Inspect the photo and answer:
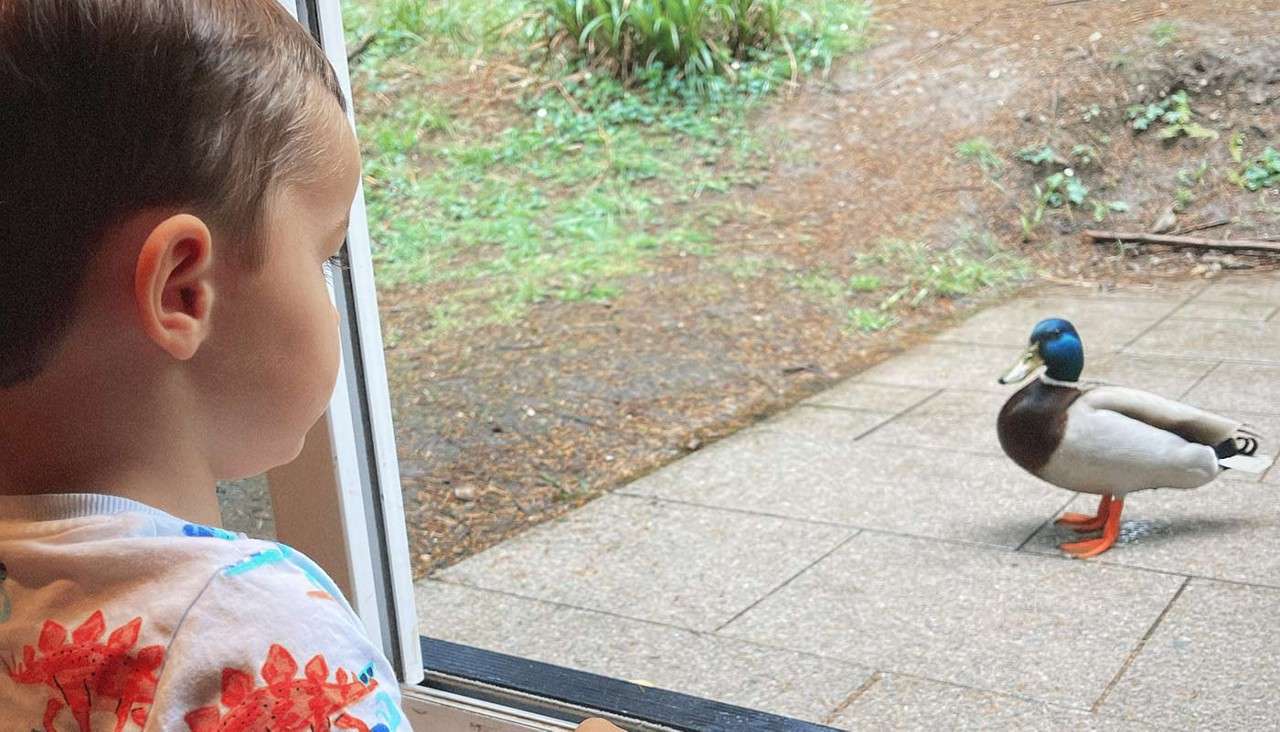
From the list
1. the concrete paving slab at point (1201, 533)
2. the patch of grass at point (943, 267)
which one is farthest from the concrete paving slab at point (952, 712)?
the patch of grass at point (943, 267)

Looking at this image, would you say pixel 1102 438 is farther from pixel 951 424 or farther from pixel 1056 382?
pixel 951 424

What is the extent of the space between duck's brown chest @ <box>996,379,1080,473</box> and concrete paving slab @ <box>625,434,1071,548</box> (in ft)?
0.18

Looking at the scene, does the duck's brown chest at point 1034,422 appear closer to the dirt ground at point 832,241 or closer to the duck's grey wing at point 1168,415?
the duck's grey wing at point 1168,415

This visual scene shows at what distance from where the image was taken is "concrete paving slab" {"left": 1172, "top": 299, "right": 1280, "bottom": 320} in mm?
1396

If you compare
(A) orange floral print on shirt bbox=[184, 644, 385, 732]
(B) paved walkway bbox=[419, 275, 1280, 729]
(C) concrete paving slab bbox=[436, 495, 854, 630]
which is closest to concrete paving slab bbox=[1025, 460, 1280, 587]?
(B) paved walkway bbox=[419, 275, 1280, 729]

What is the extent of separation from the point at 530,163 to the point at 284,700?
2.58 meters

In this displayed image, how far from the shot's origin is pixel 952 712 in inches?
43.8

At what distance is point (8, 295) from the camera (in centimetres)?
51

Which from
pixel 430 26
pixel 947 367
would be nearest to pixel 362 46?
pixel 430 26

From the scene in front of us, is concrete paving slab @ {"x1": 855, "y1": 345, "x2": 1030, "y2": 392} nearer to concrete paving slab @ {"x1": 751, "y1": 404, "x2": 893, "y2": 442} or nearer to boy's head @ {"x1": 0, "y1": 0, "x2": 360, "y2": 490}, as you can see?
concrete paving slab @ {"x1": 751, "y1": 404, "x2": 893, "y2": 442}

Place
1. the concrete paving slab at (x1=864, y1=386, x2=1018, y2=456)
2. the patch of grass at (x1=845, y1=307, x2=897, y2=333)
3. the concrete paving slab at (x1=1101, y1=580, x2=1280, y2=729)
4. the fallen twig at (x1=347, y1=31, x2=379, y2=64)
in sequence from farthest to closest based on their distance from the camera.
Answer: the fallen twig at (x1=347, y1=31, x2=379, y2=64), the patch of grass at (x1=845, y1=307, x2=897, y2=333), the concrete paving slab at (x1=864, y1=386, x2=1018, y2=456), the concrete paving slab at (x1=1101, y1=580, x2=1280, y2=729)

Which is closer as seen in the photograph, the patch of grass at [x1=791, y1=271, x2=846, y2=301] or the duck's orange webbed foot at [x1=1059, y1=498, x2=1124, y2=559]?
the duck's orange webbed foot at [x1=1059, y1=498, x2=1124, y2=559]

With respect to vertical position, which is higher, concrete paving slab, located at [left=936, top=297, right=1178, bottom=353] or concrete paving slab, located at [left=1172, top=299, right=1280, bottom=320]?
concrete paving slab, located at [left=1172, top=299, right=1280, bottom=320]

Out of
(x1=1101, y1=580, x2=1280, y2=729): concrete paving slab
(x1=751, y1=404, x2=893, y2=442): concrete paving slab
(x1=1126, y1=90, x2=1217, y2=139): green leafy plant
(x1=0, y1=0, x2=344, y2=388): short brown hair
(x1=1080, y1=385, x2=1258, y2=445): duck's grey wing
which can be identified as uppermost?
(x1=0, y1=0, x2=344, y2=388): short brown hair
